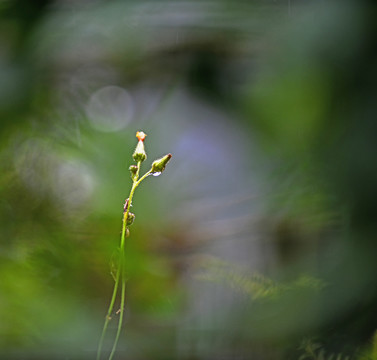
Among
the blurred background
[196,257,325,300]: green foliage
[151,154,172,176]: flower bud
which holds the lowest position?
[151,154,172,176]: flower bud

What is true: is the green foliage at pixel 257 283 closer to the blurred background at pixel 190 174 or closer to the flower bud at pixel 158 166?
the blurred background at pixel 190 174

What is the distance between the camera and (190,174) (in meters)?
0.81

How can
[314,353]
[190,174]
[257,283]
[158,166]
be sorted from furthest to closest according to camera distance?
[190,174] → [257,283] → [314,353] → [158,166]

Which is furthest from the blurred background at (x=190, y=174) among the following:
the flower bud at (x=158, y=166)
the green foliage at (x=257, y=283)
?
the flower bud at (x=158, y=166)

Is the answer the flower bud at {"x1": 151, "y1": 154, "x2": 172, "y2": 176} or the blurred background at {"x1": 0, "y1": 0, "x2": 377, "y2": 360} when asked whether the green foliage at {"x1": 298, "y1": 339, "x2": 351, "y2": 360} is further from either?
the flower bud at {"x1": 151, "y1": 154, "x2": 172, "y2": 176}

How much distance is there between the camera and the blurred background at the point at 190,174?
0.55 metres

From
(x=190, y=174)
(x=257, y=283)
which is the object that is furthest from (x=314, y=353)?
(x=190, y=174)

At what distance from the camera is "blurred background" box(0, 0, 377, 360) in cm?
55

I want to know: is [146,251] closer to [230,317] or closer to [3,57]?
[230,317]

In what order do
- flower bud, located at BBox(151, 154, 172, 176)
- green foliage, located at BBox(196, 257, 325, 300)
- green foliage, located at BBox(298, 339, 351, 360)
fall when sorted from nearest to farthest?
flower bud, located at BBox(151, 154, 172, 176)
green foliage, located at BBox(298, 339, 351, 360)
green foliage, located at BBox(196, 257, 325, 300)

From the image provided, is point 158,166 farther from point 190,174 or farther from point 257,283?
point 190,174

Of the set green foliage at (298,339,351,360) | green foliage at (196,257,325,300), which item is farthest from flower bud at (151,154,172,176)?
green foliage at (196,257,325,300)

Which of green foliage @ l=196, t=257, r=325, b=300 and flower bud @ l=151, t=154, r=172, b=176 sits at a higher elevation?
green foliage @ l=196, t=257, r=325, b=300

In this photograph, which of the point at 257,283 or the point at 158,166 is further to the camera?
the point at 257,283
